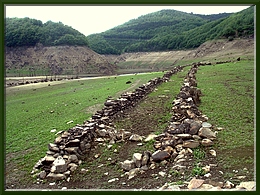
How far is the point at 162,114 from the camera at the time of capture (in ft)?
42.2

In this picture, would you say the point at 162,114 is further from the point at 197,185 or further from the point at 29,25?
the point at 29,25

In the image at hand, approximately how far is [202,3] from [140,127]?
718cm

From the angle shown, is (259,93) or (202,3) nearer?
(202,3)

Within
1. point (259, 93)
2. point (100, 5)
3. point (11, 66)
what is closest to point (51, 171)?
point (100, 5)

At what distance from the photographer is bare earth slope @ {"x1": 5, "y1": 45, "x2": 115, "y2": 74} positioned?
89875mm

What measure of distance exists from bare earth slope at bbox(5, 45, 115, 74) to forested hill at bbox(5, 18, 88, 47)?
2.93 meters

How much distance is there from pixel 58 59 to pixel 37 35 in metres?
19.6

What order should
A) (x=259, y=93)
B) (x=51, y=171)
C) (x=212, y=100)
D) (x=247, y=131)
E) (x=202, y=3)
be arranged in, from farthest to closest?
(x=212, y=100) < (x=247, y=131) < (x=51, y=171) < (x=259, y=93) < (x=202, y=3)

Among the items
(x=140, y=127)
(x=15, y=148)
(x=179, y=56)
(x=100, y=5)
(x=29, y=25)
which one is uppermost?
(x=29, y=25)

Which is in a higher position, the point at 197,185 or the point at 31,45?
the point at 31,45

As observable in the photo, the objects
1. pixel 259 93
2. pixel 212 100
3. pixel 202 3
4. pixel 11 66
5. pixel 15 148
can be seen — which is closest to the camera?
pixel 202 3

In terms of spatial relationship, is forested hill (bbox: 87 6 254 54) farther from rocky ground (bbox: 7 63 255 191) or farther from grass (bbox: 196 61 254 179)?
rocky ground (bbox: 7 63 255 191)

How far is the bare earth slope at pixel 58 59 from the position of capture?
89.9 meters

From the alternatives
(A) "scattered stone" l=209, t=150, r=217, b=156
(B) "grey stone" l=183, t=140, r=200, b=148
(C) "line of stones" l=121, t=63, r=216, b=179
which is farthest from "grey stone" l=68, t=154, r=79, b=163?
(A) "scattered stone" l=209, t=150, r=217, b=156
